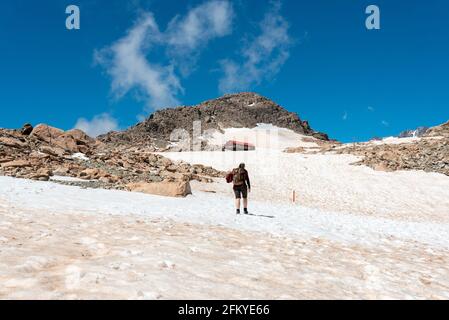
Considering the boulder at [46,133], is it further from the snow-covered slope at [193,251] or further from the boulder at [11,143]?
the snow-covered slope at [193,251]

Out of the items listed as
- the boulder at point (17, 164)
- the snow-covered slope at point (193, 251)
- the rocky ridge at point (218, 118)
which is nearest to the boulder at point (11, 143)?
the boulder at point (17, 164)

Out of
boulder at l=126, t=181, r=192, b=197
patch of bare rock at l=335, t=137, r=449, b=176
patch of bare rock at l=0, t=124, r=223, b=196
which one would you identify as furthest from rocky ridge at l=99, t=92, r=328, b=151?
boulder at l=126, t=181, r=192, b=197

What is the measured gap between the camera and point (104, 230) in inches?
403

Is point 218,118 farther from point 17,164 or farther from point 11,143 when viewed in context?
→ point 17,164

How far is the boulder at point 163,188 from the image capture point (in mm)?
21531

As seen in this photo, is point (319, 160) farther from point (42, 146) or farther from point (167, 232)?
point (167, 232)

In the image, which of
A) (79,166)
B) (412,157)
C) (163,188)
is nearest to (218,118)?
(412,157)

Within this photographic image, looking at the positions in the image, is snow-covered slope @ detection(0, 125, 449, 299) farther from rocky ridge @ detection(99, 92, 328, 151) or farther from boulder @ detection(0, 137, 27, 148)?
rocky ridge @ detection(99, 92, 328, 151)

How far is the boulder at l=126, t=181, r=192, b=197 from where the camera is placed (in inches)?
848

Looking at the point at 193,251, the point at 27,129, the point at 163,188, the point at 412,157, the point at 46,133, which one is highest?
the point at 27,129

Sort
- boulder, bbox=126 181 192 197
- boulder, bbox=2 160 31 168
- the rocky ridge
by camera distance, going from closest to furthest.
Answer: boulder, bbox=126 181 192 197 → boulder, bbox=2 160 31 168 → the rocky ridge

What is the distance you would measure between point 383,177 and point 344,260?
1123 inches

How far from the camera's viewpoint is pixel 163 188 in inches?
859
